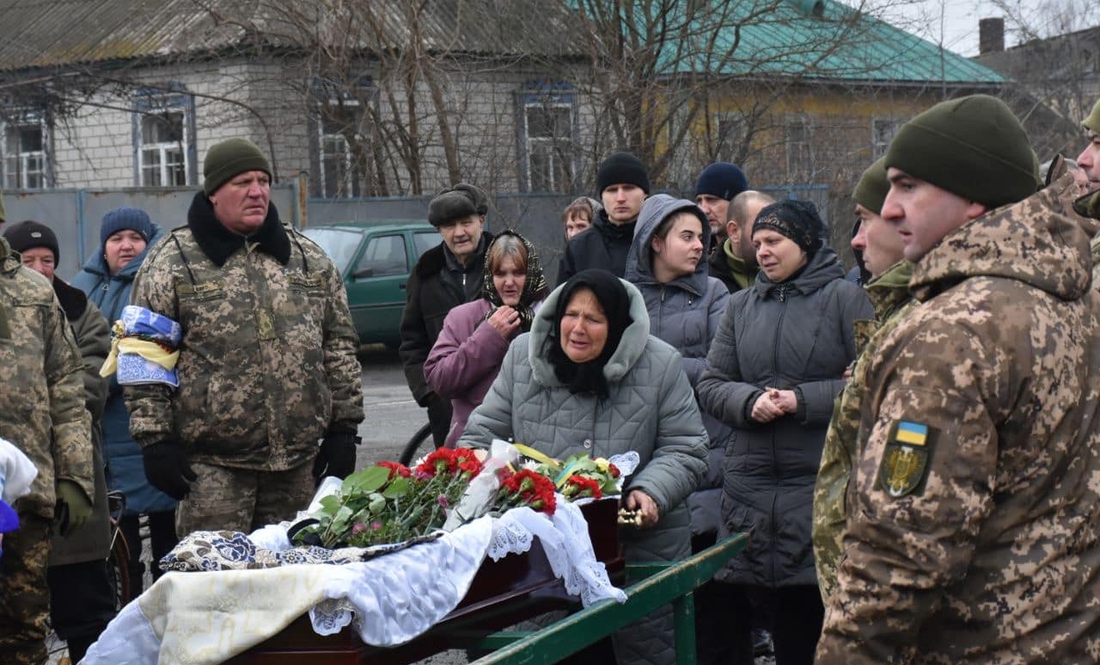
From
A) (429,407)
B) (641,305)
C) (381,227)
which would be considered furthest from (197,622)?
(381,227)

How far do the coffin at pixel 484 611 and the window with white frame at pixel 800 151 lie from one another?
1693 centimetres

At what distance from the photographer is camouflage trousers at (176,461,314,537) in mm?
5520

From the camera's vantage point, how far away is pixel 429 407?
7.20 meters

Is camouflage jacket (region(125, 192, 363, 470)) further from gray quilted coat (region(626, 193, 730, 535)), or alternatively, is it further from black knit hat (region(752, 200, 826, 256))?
black knit hat (region(752, 200, 826, 256))

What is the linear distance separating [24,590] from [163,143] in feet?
78.1

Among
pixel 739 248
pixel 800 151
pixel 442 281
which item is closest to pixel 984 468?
pixel 739 248

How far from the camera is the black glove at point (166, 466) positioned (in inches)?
212

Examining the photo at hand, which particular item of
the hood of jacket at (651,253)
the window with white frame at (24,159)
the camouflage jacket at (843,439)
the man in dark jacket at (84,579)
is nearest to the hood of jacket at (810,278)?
the hood of jacket at (651,253)

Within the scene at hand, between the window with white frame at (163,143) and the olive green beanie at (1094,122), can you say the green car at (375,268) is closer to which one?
the window with white frame at (163,143)

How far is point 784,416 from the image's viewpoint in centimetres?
510

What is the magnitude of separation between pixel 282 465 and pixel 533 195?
15193mm

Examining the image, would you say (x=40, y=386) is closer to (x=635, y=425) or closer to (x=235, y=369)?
(x=235, y=369)

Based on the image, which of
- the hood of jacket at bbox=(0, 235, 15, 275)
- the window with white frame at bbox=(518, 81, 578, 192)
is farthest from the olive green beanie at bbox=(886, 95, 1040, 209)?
the window with white frame at bbox=(518, 81, 578, 192)

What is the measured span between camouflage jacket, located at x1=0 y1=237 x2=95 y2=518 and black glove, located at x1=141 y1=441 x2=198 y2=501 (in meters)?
0.22
